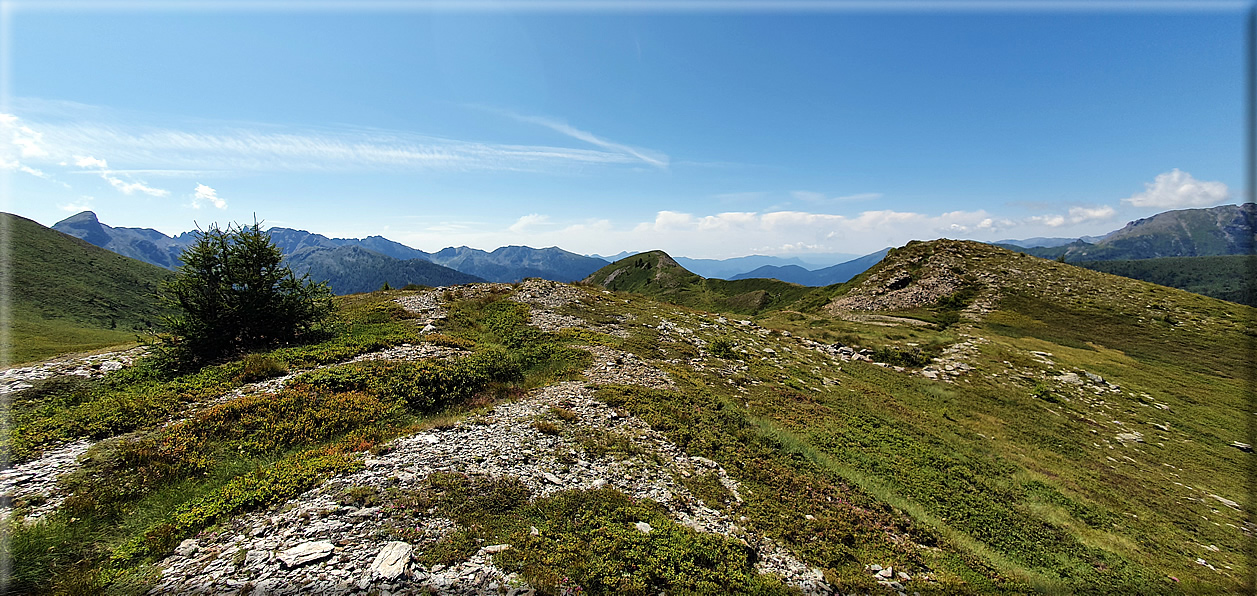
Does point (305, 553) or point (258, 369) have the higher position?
point (258, 369)

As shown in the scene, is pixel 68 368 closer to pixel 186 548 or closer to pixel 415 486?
pixel 186 548

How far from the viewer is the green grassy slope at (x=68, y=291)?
73131 mm

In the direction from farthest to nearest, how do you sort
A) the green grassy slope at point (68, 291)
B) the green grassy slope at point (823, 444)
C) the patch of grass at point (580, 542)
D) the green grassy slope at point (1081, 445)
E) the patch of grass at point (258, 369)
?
the green grassy slope at point (68, 291), the patch of grass at point (258, 369), the green grassy slope at point (1081, 445), the green grassy slope at point (823, 444), the patch of grass at point (580, 542)

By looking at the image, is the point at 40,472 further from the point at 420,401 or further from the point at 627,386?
the point at 627,386

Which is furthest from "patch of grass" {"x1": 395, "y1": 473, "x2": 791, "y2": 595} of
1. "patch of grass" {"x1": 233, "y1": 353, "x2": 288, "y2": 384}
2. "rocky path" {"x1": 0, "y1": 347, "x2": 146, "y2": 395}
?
"rocky path" {"x1": 0, "y1": 347, "x2": 146, "y2": 395}

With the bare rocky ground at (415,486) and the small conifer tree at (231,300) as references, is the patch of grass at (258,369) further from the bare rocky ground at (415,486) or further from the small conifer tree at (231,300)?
the small conifer tree at (231,300)

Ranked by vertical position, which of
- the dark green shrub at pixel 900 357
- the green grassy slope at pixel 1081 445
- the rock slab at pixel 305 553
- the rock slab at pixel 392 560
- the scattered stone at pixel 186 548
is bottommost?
the green grassy slope at pixel 1081 445

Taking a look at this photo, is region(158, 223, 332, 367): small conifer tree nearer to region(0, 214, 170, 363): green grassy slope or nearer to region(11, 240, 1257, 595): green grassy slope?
region(11, 240, 1257, 595): green grassy slope

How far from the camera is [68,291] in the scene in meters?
107

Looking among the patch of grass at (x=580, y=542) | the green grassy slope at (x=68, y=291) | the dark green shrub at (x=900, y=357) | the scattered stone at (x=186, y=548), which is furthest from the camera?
the green grassy slope at (x=68, y=291)

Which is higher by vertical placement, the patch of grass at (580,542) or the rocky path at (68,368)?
the rocky path at (68,368)

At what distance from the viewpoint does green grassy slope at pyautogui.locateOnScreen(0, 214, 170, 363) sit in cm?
7313

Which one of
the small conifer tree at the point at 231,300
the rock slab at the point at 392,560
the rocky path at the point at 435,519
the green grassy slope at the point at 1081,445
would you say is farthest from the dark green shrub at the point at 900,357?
the small conifer tree at the point at 231,300

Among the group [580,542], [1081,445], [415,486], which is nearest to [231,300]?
[415,486]
